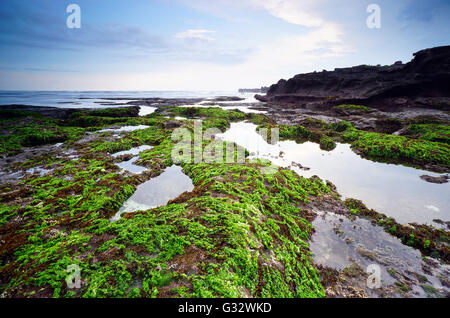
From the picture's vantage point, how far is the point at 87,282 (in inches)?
139

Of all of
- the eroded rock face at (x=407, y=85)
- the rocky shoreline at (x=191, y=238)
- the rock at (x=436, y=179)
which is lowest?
the rocky shoreline at (x=191, y=238)

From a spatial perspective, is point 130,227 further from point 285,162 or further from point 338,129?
point 338,129

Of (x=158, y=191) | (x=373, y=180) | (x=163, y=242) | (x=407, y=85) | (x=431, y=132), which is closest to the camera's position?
(x=163, y=242)

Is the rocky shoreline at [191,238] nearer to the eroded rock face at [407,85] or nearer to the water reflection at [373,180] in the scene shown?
the water reflection at [373,180]

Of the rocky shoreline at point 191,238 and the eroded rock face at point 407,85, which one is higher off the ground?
the eroded rock face at point 407,85

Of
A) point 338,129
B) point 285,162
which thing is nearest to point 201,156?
Result: point 285,162

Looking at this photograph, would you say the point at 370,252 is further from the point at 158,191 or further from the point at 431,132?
the point at 431,132

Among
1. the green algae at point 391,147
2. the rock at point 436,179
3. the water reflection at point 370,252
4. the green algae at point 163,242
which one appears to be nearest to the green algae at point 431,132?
the green algae at point 391,147

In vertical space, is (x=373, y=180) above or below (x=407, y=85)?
below

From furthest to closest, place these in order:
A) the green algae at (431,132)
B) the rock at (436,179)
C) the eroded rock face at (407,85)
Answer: the eroded rock face at (407,85) → the green algae at (431,132) → the rock at (436,179)

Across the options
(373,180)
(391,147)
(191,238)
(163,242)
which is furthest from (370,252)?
(391,147)

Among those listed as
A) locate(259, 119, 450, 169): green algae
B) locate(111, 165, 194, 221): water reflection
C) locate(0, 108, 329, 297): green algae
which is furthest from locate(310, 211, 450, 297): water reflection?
locate(259, 119, 450, 169): green algae

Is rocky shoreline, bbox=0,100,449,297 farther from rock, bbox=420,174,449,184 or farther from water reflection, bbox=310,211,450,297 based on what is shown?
rock, bbox=420,174,449,184

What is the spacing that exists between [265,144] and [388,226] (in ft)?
37.8
